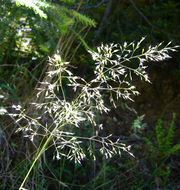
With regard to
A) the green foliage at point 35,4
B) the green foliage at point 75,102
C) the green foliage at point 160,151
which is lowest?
the green foliage at point 160,151

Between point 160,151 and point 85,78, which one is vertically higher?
point 85,78

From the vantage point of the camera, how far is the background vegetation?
161 centimetres

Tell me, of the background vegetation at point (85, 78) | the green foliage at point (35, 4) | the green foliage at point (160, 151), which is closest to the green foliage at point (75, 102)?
the background vegetation at point (85, 78)

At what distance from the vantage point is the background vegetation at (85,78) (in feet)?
5.29

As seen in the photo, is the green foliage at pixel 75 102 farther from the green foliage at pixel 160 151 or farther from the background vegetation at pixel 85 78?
the green foliage at pixel 160 151

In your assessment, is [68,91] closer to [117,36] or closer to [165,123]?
[117,36]

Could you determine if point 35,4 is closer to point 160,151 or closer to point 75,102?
point 75,102

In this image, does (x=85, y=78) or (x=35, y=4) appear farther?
(x=85, y=78)

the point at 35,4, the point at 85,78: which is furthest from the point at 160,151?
the point at 35,4

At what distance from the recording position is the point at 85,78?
2033 mm

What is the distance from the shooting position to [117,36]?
2324 millimetres

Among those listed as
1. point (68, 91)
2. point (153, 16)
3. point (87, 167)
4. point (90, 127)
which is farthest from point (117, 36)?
point (87, 167)

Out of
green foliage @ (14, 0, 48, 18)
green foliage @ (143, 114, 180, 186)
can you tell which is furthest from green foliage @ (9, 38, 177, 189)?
green foliage @ (143, 114, 180, 186)

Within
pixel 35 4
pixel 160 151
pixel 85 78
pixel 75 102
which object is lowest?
pixel 160 151
